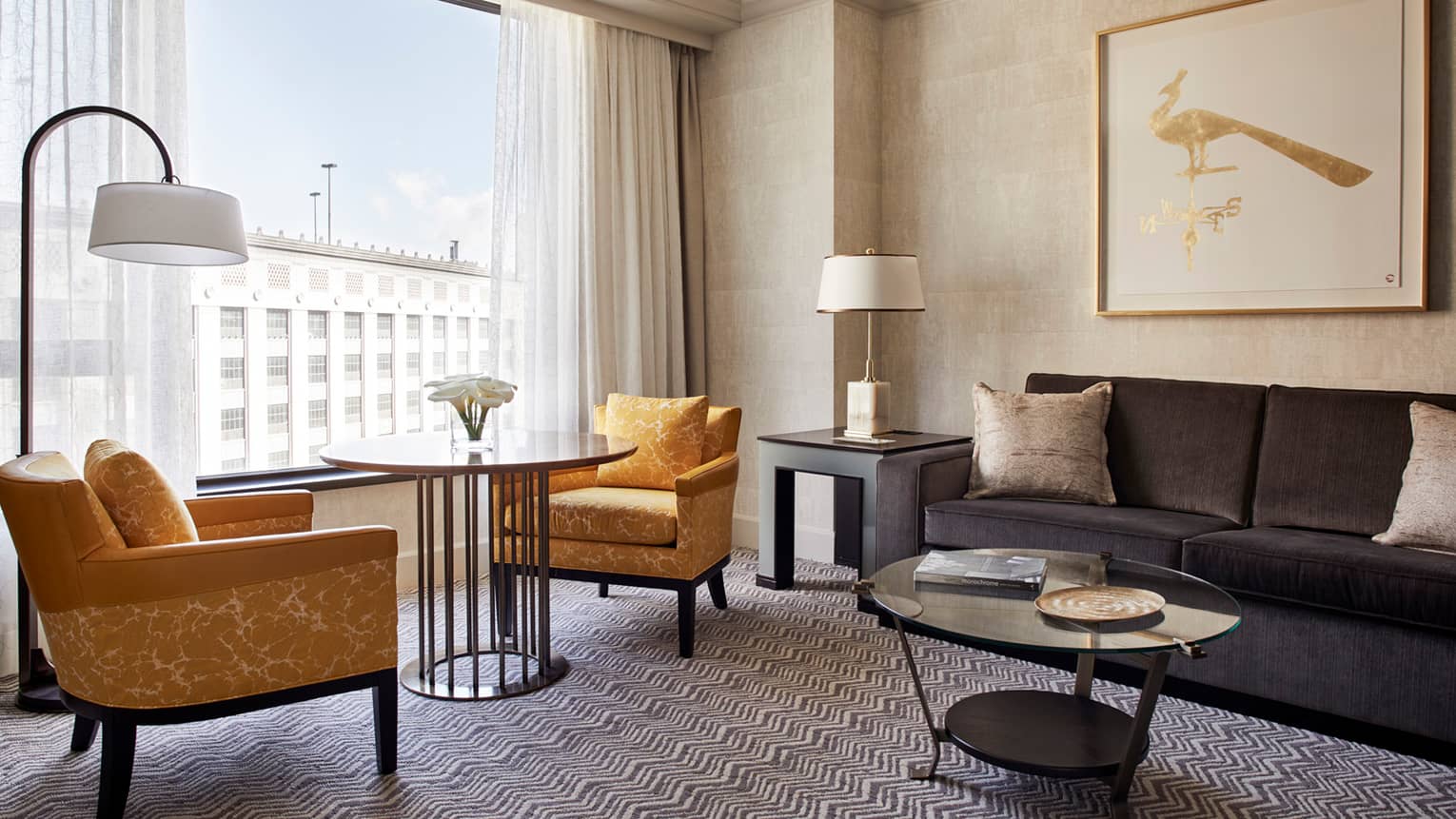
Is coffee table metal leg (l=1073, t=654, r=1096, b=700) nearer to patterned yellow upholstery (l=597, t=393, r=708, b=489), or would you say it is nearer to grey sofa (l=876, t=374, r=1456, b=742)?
grey sofa (l=876, t=374, r=1456, b=742)

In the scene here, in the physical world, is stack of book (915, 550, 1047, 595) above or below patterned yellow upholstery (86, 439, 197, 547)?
below

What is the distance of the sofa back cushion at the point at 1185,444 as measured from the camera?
126 inches

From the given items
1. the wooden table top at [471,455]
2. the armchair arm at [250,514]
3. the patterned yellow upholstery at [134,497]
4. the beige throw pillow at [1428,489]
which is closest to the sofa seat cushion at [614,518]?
the wooden table top at [471,455]

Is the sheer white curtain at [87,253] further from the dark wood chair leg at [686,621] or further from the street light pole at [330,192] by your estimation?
the dark wood chair leg at [686,621]

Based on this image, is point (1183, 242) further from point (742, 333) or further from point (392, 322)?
point (392, 322)

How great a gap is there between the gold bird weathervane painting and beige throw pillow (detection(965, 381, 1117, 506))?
0.65 m

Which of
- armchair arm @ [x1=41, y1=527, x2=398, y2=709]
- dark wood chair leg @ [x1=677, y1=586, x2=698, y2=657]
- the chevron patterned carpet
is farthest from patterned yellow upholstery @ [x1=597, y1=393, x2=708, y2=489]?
armchair arm @ [x1=41, y1=527, x2=398, y2=709]

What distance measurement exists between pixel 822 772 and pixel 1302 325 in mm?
2290

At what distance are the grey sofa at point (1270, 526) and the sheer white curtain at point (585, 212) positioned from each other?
1.57 meters

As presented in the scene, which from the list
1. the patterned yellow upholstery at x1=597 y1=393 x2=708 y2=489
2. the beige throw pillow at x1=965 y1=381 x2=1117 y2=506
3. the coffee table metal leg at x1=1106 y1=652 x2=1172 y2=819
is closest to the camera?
the coffee table metal leg at x1=1106 y1=652 x2=1172 y2=819

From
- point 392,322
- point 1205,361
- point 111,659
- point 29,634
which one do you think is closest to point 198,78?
point 392,322

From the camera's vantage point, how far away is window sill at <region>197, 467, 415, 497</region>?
350 centimetres

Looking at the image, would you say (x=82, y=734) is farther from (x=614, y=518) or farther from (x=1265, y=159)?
(x=1265, y=159)

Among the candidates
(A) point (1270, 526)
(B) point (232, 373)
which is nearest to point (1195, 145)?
(A) point (1270, 526)
